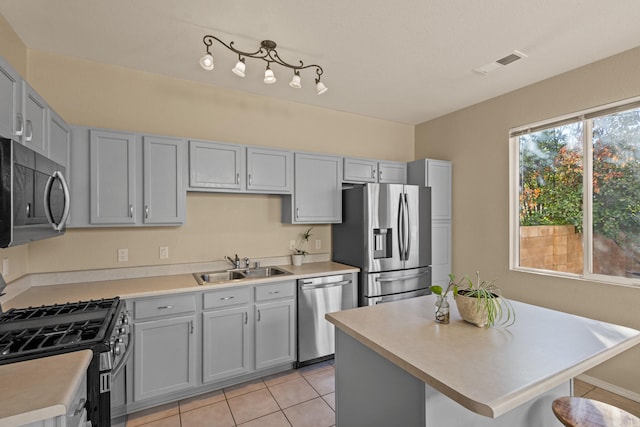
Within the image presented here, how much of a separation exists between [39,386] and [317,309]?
2.18m

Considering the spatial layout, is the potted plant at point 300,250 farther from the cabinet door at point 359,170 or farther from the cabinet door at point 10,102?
the cabinet door at point 10,102

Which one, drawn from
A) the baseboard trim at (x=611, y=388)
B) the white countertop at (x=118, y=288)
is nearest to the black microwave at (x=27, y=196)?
the white countertop at (x=118, y=288)

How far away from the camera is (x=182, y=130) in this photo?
3066 mm

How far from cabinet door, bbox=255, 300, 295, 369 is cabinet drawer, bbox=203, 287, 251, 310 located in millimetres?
159

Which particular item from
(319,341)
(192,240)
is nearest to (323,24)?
(192,240)

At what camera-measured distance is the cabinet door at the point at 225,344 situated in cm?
252

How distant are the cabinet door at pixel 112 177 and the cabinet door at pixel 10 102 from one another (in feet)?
2.83

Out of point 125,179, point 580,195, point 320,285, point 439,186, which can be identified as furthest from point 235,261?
point 580,195

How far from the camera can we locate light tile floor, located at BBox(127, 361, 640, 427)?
2248mm

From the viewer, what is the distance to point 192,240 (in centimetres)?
308

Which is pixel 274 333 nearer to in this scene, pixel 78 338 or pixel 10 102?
pixel 78 338

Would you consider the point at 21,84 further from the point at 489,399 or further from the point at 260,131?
the point at 489,399

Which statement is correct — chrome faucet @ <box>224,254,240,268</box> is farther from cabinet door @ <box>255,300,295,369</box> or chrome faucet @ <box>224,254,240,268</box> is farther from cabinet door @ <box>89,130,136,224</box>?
cabinet door @ <box>89,130,136,224</box>

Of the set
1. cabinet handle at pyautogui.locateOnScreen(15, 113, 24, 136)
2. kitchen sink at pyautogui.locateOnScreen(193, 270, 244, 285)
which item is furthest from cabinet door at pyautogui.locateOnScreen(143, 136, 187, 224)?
cabinet handle at pyautogui.locateOnScreen(15, 113, 24, 136)
